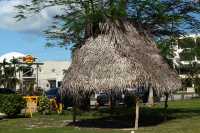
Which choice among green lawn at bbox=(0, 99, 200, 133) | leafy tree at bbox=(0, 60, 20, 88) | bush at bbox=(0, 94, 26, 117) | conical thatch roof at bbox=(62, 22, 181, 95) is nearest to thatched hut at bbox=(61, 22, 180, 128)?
conical thatch roof at bbox=(62, 22, 181, 95)

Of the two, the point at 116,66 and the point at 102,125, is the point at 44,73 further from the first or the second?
the point at 116,66

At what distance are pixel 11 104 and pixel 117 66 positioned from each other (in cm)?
1046

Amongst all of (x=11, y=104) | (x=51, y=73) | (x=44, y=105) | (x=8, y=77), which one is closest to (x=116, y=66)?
(x=11, y=104)

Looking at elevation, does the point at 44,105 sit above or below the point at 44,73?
below

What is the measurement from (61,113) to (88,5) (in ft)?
24.8

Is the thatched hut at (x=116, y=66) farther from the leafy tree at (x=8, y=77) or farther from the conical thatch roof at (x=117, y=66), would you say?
the leafy tree at (x=8, y=77)

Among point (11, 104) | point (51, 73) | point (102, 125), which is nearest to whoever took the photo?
point (102, 125)

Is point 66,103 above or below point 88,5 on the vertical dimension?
below

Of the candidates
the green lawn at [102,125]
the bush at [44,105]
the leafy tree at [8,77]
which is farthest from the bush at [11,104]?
the leafy tree at [8,77]

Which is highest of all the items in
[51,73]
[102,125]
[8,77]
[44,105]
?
[51,73]

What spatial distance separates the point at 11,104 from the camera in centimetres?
3234

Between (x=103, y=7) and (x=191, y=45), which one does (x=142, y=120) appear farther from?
(x=191, y=45)

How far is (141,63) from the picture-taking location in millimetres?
24109

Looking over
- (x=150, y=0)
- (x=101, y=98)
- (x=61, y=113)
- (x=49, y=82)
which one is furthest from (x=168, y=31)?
(x=49, y=82)
